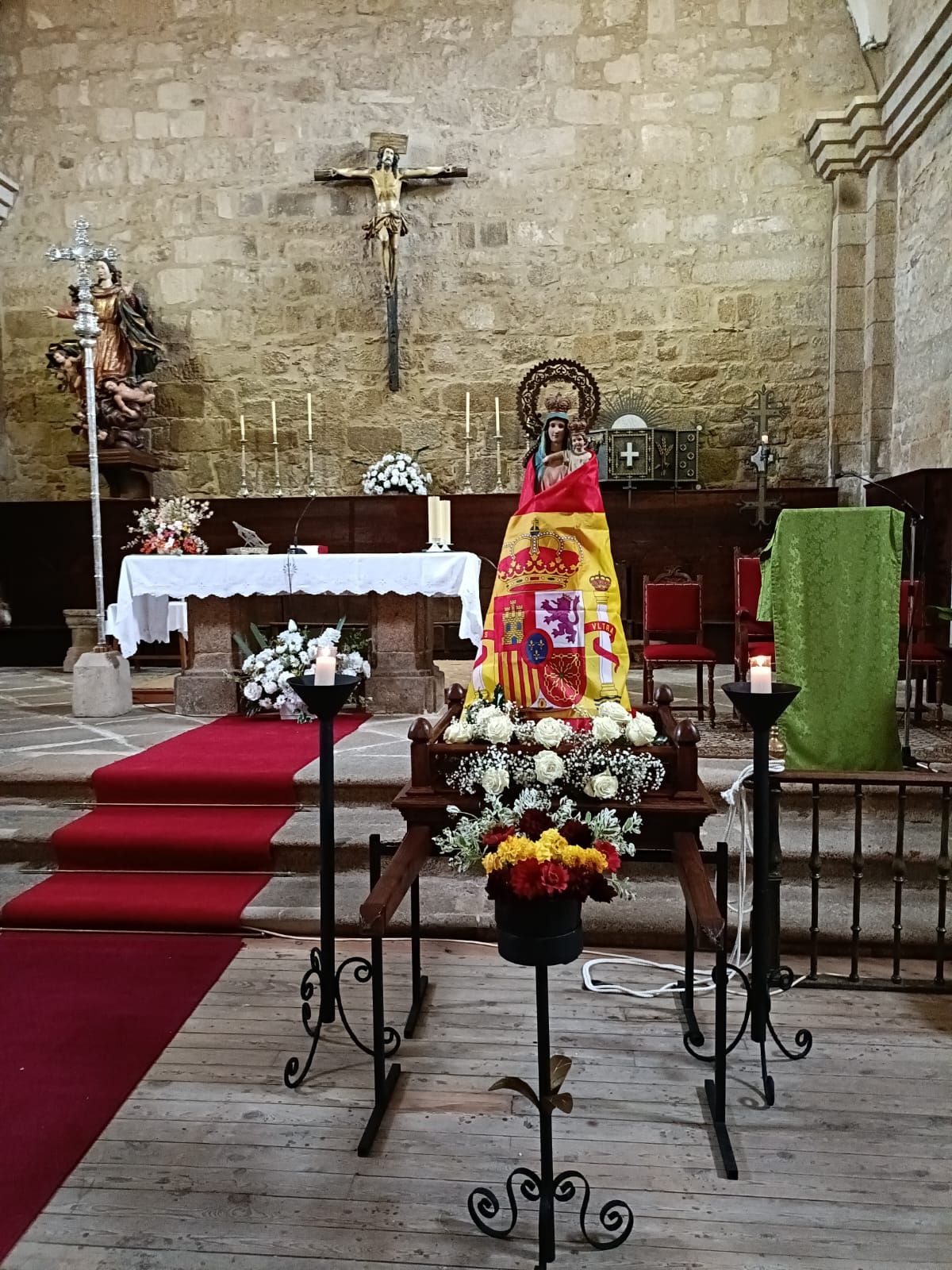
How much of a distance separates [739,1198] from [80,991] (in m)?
2.16

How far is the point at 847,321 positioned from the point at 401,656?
221 inches

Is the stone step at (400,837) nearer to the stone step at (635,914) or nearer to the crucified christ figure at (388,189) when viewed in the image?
the stone step at (635,914)

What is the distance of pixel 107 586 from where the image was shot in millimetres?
8664

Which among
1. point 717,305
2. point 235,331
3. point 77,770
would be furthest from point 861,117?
point 77,770

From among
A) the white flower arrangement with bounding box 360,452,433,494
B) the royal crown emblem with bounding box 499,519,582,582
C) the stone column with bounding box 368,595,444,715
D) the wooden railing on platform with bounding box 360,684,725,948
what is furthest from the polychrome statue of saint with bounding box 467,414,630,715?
the white flower arrangement with bounding box 360,452,433,494

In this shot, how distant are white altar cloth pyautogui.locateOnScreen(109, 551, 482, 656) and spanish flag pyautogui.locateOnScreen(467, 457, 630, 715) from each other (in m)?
2.09

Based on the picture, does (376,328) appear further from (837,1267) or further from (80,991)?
(837,1267)

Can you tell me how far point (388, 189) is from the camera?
27.9ft

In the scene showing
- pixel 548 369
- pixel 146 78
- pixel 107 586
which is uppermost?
pixel 146 78

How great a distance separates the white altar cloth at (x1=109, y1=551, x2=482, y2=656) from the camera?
17.9 ft

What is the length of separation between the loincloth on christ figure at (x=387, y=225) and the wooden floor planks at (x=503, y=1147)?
7562mm

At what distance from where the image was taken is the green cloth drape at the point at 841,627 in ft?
13.4

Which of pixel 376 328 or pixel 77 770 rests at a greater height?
pixel 376 328

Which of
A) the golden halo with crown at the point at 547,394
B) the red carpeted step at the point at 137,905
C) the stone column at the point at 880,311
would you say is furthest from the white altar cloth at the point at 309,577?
A: the stone column at the point at 880,311
